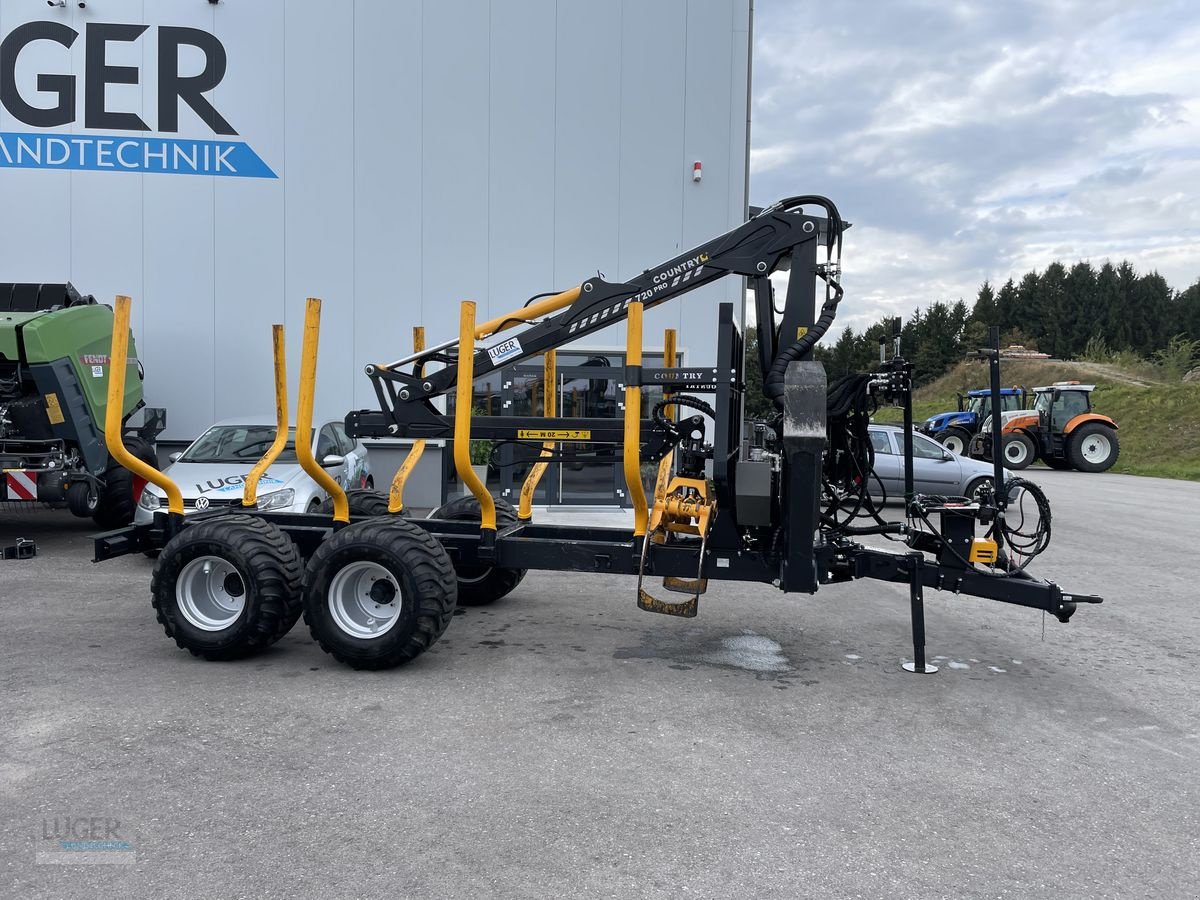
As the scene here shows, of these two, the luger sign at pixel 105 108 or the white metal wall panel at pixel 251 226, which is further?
the white metal wall panel at pixel 251 226

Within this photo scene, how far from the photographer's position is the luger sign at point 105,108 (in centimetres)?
1359

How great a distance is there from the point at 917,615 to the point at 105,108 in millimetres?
13748

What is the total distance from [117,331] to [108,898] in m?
4.03

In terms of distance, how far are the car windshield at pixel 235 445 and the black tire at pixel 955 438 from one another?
19.2 m

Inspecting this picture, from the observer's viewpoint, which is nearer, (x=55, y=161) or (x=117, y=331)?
(x=117, y=331)

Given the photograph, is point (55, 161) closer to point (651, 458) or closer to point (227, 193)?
point (227, 193)

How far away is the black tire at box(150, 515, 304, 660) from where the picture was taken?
19.1 ft

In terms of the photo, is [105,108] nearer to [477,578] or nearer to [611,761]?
[477,578]

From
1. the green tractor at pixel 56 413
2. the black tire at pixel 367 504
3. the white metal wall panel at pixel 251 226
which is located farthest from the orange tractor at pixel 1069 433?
the green tractor at pixel 56 413

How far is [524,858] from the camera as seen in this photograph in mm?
3486

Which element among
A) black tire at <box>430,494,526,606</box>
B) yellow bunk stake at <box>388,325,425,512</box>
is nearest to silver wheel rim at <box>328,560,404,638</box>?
yellow bunk stake at <box>388,325,425,512</box>

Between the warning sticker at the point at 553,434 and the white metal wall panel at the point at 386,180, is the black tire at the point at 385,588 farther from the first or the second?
the white metal wall panel at the point at 386,180

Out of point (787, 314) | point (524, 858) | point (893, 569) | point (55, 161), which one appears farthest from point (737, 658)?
point (55, 161)

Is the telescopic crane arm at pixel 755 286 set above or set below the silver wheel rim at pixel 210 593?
above
